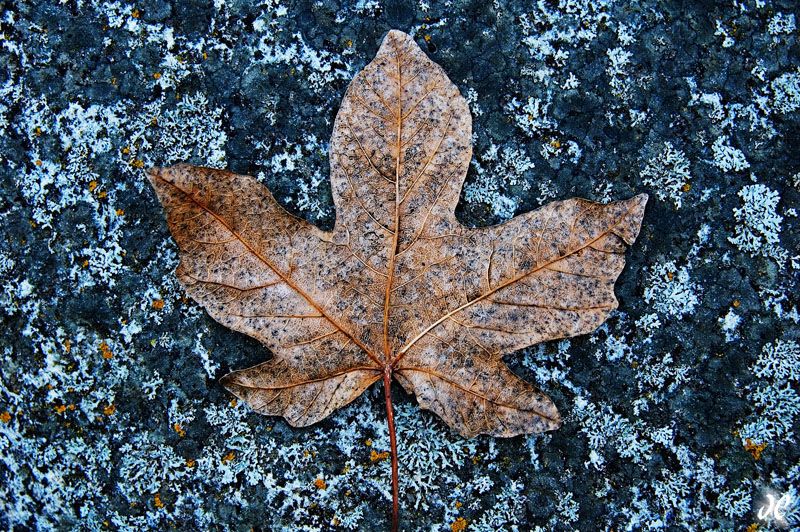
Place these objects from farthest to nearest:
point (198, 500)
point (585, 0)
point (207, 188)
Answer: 1. point (585, 0)
2. point (198, 500)
3. point (207, 188)

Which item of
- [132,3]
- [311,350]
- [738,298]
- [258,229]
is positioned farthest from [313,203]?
[738,298]

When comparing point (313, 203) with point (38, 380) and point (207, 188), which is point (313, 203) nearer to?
point (207, 188)

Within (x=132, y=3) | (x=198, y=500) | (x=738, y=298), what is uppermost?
(x=132, y=3)

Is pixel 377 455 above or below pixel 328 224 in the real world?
below

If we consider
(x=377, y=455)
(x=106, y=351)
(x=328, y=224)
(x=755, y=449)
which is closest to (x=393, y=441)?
(x=377, y=455)
